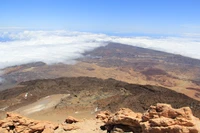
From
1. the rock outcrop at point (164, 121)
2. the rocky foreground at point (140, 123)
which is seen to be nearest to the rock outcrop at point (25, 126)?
the rocky foreground at point (140, 123)

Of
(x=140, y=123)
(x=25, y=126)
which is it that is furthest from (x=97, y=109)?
(x=140, y=123)

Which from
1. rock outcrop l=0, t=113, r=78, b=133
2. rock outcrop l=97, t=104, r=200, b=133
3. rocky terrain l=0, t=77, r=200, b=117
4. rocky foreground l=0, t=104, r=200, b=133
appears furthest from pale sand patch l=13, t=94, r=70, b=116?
rock outcrop l=97, t=104, r=200, b=133

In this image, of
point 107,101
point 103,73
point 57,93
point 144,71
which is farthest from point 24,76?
point 107,101

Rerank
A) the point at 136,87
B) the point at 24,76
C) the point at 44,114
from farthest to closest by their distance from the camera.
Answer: the point at 24,76
the point at 136,87
the point at 44,114

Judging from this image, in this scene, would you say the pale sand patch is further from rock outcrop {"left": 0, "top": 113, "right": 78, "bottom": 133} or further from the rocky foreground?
rock outcrop {"left": 0, "top": 113, "right": 78, "bottom": 133}

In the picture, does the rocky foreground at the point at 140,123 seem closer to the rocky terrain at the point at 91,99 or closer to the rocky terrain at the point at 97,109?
the rocky terrain at the point at 97,109

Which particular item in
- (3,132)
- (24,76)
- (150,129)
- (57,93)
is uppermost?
(150,129)

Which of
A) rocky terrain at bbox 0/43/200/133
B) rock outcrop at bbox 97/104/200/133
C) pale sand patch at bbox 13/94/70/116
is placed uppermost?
rock outcrop at bbox 97/104/200/133

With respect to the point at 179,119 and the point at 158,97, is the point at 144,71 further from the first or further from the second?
the point at 179,119

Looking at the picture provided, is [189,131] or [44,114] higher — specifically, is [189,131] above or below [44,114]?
above
